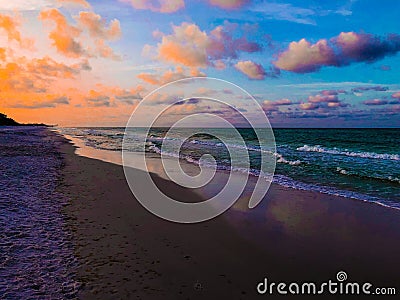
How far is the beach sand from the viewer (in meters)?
5.51

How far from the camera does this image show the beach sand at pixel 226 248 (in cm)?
551

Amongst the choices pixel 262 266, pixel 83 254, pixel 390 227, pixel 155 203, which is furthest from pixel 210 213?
pixel 390 227

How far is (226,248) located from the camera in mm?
7254

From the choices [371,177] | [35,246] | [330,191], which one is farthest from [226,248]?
[371,177]

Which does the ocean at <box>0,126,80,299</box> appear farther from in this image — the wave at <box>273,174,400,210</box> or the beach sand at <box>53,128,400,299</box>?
the wave at <box>273,174,400,210</box>

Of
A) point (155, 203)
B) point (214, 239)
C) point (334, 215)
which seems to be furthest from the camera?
point (155, 203)

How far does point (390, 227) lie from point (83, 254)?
8758mm

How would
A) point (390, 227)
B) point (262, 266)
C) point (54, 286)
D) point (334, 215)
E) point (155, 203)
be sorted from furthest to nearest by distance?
point (155, 203) → point (334, 215) → point (390, 227) → point (262, 266) → point (54, 286)

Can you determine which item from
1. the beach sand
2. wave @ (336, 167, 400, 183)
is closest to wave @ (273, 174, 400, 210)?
the beach sand

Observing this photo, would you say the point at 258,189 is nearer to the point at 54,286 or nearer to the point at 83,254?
the point at 83,254

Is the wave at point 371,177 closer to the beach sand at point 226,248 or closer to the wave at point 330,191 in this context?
the wave at point 330,191

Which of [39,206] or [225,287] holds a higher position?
[39,206]

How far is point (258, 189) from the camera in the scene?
14.4m

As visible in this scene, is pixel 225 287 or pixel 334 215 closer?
pixel 225 287
